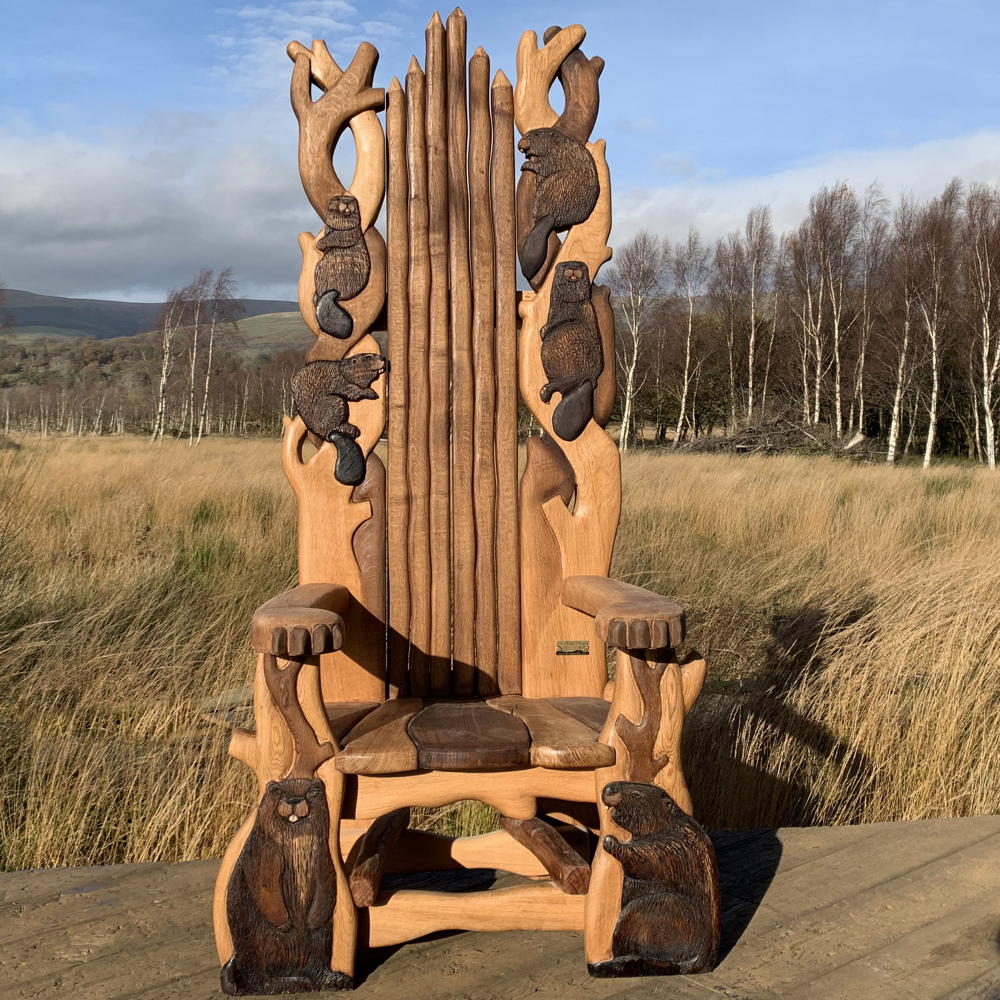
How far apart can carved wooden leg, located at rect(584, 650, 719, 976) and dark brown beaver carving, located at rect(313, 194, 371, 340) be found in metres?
1.08

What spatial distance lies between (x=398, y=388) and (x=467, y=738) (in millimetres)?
929

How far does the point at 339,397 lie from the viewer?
7.04 ft

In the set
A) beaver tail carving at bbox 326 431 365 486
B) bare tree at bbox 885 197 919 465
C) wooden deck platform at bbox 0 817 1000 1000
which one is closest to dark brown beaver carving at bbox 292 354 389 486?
beaver tail carving at bbox 326 431 365 486

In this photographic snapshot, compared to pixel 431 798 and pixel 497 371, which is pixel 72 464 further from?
pixel 431 798

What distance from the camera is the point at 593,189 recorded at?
223 centimetres

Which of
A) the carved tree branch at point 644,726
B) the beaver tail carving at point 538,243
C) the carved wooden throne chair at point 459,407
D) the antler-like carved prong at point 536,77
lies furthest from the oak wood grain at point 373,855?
the antler-like carved prong at point 536,77

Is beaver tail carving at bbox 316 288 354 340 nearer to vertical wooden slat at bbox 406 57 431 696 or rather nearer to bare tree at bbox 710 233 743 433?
vertical wooden slat at bbox 406 57 431 696

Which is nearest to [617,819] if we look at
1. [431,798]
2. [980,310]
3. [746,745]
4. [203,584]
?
[431,798]

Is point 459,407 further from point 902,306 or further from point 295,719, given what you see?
point 902,306

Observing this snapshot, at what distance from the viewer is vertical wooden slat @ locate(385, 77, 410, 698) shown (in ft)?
7.11

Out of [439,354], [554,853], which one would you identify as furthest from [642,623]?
[439,354]

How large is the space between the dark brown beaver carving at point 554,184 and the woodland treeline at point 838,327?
53.3 ft

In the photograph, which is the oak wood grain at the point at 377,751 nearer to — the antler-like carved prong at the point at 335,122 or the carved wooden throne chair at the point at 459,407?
the carved wooden throne chair at the point at 459,407

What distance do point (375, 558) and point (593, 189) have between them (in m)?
1.03
